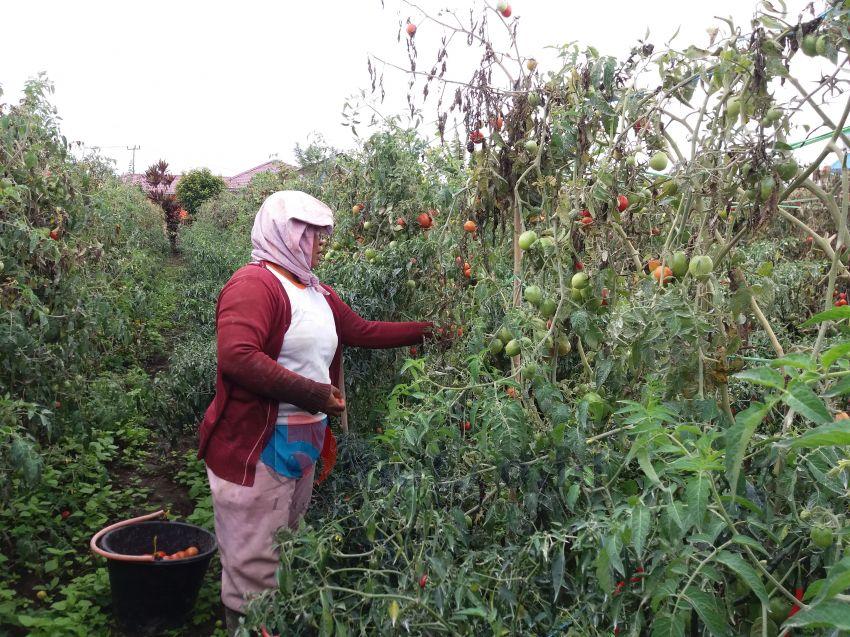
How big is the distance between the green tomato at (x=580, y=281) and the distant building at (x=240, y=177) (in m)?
6.33

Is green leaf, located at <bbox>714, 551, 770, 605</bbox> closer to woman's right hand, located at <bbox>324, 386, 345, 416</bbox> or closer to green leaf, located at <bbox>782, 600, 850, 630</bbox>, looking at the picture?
green leaf, located at <bbox>782, 600, 850, 630</bbox>

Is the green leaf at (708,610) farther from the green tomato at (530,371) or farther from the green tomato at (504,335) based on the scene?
the green tomato at (504,335)

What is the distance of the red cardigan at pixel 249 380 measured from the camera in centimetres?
211

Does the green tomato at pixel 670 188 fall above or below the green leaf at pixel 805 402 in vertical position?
above

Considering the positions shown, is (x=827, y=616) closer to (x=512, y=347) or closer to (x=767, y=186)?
(x=767, y=186)

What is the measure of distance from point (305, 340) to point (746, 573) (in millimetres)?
1568

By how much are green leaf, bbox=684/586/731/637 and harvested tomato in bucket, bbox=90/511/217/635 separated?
205cm

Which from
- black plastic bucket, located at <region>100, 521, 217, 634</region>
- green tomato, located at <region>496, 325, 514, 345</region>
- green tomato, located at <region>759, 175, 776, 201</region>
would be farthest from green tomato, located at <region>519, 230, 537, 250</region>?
black plastic bucket, located at <region>100, 521, 217, 634</region>

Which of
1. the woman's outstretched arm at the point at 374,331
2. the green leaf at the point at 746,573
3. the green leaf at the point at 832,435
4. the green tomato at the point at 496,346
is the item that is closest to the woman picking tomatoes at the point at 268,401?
the woman's outstretched arm at the point at 374,331

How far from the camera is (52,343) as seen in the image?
364 cm

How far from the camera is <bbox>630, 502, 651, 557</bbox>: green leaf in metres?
1.11

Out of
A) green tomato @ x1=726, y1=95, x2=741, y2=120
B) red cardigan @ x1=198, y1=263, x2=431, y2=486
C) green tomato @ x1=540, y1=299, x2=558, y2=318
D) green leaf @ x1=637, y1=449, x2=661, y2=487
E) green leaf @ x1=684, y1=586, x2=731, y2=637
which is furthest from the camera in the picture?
red cardigan @ x1=198, y1=263, x2=431, y2=486

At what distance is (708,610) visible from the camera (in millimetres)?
1053

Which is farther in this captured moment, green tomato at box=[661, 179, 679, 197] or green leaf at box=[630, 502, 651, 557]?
green tomato at box=[661, 179, 679, 197]
